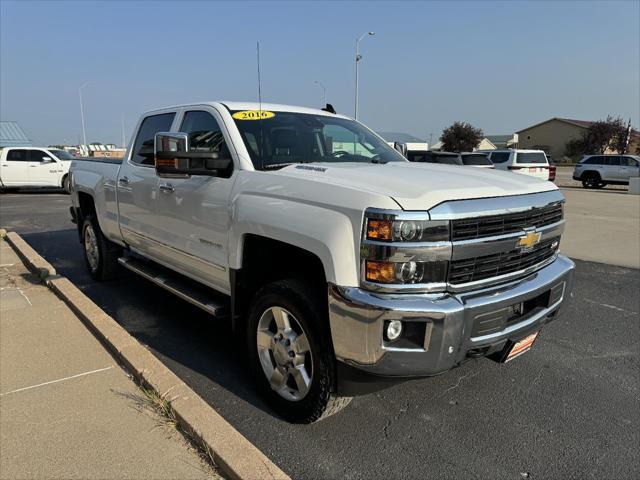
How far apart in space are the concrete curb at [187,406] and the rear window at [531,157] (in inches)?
750

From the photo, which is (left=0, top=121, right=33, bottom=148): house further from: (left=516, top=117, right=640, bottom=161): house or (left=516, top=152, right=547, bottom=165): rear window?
(left=516, top=117, right=640, bottom=161): house

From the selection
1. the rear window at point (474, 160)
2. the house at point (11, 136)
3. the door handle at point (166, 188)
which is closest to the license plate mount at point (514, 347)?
the door handle at point (166, 188)

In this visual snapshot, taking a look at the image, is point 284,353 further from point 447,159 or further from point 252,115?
point 447,159

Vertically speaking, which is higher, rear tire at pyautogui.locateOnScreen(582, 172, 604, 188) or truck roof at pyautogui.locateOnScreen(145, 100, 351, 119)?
truck roof at pyautogui.locateOnScreen(145, 100, 351, 119)

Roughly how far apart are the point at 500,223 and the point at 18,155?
68.8 ft

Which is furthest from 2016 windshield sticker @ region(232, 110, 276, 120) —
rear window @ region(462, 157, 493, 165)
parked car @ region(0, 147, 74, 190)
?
parked car @ region(0, 147, 74, 190)

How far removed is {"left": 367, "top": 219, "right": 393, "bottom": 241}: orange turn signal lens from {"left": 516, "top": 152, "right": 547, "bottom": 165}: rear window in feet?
63.8

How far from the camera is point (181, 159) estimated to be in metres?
3.23

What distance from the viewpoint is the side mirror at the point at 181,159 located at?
124 inches

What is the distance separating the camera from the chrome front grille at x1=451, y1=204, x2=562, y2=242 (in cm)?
245

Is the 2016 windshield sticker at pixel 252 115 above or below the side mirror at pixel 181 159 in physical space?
above

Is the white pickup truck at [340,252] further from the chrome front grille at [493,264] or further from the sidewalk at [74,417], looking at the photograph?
the sidewalk at [74,417]

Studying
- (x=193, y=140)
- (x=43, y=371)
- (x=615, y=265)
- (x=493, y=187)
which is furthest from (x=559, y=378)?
(x=615, y=265)

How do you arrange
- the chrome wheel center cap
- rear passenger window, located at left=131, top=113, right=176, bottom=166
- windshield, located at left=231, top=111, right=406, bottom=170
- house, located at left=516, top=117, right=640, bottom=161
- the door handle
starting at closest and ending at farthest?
the chrome wheel center cap
windshield, located at left=231, top=111, right=406, bottom=170
the door handle
rear passenger window, located at left=131, top=113, right=176, bottom=166
house, located at left=516, top=117, right=640, bottom=161
